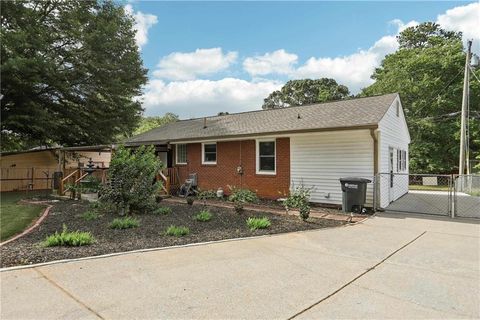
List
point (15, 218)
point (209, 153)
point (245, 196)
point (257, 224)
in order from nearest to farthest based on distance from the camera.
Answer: point (257, 224) → point (15, 218) → point (245, 196) → point (209, 153)

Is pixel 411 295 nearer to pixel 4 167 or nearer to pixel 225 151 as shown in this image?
pixel 225 151

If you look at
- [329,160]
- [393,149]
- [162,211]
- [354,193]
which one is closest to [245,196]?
[329,160]

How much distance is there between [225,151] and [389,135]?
→ 22.1 feet

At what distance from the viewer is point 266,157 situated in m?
13.1

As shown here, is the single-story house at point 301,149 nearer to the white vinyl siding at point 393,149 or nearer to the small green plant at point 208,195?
the white vinyl siding at point 393,149

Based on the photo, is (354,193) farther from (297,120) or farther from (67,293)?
(67,293)

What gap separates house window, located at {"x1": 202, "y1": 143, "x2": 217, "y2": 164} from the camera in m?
14.7

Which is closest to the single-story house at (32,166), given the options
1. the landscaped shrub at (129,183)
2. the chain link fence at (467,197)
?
the landscaped shrub at (129,183)

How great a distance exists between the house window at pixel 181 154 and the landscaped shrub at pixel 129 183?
251 inches

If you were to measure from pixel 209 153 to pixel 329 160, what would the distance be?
5.98 meters

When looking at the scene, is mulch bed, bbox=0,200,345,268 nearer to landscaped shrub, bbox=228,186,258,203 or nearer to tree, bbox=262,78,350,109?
landscaped shrub, bbox=228,186,258,203

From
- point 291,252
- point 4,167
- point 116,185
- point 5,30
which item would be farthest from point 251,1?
point 4,167

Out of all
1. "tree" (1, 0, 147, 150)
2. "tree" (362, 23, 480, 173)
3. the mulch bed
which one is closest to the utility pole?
"tree" (362, 23, 480, 173)

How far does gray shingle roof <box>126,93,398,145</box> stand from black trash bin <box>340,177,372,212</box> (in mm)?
1745
